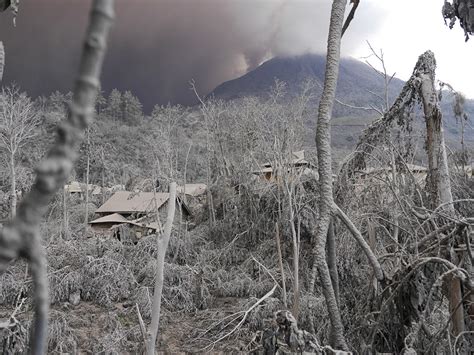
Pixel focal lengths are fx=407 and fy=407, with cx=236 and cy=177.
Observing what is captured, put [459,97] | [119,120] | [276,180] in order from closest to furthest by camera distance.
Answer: [459,97]
[276,180]
[119,120]

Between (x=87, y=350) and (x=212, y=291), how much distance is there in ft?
12.3

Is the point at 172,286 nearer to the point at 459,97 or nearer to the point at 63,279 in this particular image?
the point at 63,279

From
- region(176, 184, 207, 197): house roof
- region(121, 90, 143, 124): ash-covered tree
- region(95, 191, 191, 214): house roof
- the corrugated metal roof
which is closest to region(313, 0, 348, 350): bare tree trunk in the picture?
region(95, 191, 191, 214): house roof

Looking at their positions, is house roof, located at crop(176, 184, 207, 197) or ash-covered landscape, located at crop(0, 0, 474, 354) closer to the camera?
ash-covered landscape, located at crop(0, 0, 474, 354)

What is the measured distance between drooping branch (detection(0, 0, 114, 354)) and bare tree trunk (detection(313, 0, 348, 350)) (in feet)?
8.69

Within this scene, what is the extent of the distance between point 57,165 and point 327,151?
2.72m

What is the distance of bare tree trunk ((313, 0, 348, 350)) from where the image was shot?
2869mm

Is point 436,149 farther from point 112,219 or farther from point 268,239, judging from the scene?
point 112,219

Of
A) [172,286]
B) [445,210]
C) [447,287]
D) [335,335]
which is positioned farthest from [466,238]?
[172,286]

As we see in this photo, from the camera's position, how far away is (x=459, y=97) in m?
5.67

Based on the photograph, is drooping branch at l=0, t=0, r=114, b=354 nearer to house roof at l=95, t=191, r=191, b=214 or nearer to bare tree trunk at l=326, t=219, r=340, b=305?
bare tree trunk at l=326, t=219, r=340, b=305

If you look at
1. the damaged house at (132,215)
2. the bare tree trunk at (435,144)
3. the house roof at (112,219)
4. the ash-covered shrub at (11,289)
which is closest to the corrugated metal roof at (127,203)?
the damaged house at (132,215)

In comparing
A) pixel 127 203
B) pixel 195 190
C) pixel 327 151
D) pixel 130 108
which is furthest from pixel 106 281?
pixel 130 108

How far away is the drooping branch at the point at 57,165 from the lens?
0.36m
